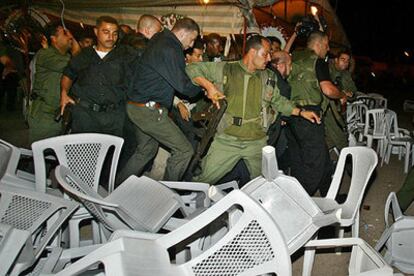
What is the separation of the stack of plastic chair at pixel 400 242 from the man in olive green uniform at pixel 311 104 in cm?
125

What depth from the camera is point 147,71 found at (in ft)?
14.2

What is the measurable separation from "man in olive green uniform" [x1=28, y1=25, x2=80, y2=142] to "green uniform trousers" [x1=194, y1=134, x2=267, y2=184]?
6.98 ft

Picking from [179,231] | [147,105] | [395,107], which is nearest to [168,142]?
[147,105]

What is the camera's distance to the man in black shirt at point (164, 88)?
13.7 ft

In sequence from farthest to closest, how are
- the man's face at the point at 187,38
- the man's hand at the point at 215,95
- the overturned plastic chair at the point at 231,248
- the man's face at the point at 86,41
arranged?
the man's face at the point at 86,41
the man's face at the point at 187,38
the man's hand at the point at 215,95
the overturned plastic chair at the point at 231,248

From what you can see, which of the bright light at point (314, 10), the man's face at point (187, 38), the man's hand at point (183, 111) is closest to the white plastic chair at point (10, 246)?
the man's face at point (187, 38)

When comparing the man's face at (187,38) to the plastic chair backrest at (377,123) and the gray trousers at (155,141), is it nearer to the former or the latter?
the gray trousers at (155,141)

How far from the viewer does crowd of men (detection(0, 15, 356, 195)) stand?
404 centimetres

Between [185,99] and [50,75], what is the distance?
64.6 inches

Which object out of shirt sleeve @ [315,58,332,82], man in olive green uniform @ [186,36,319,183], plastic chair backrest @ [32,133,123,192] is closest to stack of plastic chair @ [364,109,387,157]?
shirt sleeve @ [315,58,332,82]

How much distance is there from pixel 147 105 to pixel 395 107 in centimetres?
1527

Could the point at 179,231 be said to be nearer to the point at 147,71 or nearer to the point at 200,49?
the point at 147,71

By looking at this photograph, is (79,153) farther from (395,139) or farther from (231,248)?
(395,139)

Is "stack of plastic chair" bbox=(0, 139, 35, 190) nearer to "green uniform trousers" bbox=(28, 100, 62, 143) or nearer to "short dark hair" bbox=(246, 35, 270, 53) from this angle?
"green uniform trousers" bbox=(28, 100, 62, 143)
